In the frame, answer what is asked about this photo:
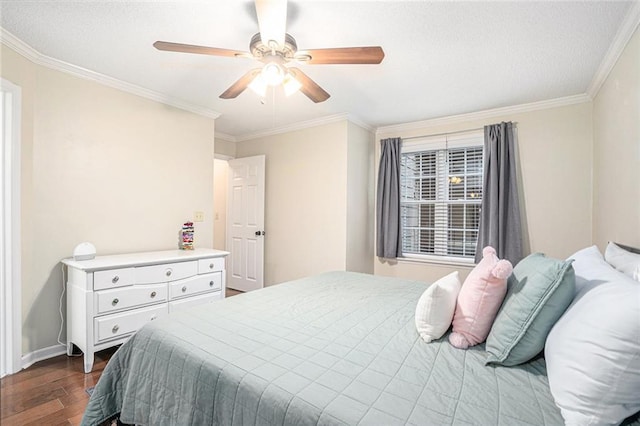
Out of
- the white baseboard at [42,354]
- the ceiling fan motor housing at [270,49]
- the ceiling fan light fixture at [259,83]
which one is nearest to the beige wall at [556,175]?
the ceiling fan motor housing at [270,49]

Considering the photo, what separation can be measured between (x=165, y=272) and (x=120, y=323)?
19.9 inches

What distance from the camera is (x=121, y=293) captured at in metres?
2.45

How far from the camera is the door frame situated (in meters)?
2.22

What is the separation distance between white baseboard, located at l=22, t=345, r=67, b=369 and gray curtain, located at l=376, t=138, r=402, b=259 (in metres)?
3.52

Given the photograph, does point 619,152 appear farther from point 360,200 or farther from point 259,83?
point 259,83

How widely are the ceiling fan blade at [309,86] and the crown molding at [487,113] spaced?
2.08 meters

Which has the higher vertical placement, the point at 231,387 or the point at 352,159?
the point at 352,159

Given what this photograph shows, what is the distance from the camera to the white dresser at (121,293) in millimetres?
2309

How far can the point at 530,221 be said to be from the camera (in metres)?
3.37

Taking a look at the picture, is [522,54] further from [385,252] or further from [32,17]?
[32,17]

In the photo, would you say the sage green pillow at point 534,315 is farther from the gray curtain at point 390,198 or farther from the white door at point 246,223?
the white door at point 246,223

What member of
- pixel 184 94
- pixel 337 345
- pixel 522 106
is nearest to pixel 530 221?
pixel 522 106

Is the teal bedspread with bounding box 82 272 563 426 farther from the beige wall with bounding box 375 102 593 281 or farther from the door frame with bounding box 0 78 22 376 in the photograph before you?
the beige wall with bounding box 375 102 593 281

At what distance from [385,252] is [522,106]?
2.33 meters
